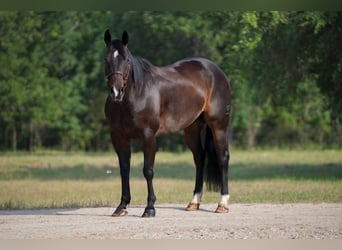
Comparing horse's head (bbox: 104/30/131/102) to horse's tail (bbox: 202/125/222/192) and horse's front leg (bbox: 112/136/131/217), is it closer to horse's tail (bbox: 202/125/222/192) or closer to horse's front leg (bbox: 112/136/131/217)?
horse's front leg (bbox: 112/136/131/217)

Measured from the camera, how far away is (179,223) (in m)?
8.30

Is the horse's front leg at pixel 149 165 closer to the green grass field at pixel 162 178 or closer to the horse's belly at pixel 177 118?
the horse's belly at pixel 177 118

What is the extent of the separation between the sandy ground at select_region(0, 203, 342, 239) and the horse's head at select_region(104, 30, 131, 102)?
4.17ft

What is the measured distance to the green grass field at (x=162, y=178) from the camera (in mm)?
11602

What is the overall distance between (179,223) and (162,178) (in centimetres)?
825

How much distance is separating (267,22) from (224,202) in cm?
708

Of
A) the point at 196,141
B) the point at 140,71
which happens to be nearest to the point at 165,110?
the point at 140,71

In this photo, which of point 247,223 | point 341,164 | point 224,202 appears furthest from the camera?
point 341,164

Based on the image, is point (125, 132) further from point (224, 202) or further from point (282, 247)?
point (282, 247)

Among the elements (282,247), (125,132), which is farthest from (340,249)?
(125,132)

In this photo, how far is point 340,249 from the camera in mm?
7766

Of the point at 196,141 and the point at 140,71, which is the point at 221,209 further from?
the point at 140,71

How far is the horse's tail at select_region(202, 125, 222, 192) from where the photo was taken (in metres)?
9.53

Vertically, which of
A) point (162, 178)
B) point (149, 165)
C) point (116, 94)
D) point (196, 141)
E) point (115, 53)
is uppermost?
point (115, 53)
